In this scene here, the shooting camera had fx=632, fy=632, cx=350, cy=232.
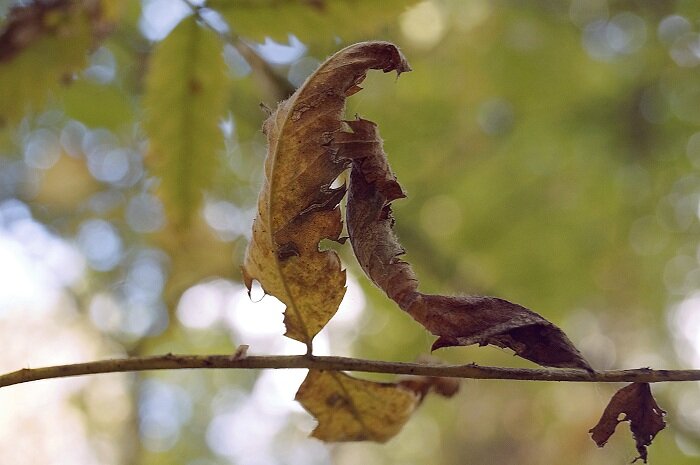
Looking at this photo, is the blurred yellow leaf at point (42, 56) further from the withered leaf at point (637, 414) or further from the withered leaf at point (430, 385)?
the withered leaf at point (637, 414)

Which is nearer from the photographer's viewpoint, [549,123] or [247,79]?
[247,79]

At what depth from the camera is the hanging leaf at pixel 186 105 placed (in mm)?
797

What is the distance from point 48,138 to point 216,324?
2.69 ft

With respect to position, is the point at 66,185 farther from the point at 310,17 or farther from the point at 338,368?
the point at 338,368

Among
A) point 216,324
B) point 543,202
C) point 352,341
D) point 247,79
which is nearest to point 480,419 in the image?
point 352,341

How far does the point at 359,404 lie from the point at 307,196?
0.21 m

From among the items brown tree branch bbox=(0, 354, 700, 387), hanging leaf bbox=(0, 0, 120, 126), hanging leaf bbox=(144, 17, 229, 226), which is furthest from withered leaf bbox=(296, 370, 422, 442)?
hanging leaf bbox=(0, 0, 120, 126)

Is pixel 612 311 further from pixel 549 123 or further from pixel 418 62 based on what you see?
pixel 418 62

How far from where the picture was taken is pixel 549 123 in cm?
156

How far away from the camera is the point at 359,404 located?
54 cm

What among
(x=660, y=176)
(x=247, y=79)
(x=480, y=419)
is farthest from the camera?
(x=480, y=419)

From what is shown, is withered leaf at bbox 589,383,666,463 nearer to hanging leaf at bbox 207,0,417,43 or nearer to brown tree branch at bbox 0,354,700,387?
brown tree branch at bbox 0,354,700,387

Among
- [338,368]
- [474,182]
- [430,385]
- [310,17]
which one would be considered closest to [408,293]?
[338,368]

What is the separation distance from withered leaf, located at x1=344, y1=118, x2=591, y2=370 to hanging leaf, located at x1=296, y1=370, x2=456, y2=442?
0.46 ft
